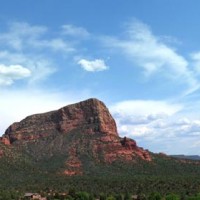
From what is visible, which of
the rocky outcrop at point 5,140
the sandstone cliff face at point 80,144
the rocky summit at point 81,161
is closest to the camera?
the rocky summit at point 81,161

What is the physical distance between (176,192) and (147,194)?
7263 mm

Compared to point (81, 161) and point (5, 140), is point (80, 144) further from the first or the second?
point (5, 140)

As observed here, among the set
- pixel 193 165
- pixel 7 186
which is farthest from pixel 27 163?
pixel 193 165

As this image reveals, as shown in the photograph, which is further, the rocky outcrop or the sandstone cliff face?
the rocky outcrop

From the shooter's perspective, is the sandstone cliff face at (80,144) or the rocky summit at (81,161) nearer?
the rocky summit at (81,161)

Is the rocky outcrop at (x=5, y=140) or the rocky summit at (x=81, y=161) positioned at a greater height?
the rocky outcrop at (x=5, y=140)

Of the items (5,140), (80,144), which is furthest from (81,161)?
(5,140)

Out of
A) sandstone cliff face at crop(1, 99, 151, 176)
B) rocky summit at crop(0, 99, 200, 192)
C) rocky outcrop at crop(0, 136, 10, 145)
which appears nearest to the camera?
rocky summit at crop(0, 99, 200, 192)

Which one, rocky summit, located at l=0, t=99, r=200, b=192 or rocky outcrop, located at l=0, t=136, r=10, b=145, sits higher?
rocky outcrop, located at l=0, t=136, r=10, b=145

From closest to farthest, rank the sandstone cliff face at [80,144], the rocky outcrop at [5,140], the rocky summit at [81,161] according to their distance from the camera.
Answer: the rocky summit at [81,161], the sandstone cliff face at [80,144], the rocky outcrop at [5,140]

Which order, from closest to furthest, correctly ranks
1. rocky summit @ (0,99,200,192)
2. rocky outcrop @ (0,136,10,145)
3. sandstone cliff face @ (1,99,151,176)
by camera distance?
rocky summit @ (0,99,200,192) → sandstone cliff face @ (1,99,151,176) → rocky outcrop @ (0,136,10,145)

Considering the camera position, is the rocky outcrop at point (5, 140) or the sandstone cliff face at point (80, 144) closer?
the sandstone cliff face at point (80, 144)

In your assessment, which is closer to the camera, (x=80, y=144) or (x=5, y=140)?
(x=80, y=144)

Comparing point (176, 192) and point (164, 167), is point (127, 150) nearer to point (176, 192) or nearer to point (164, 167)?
point (164, 167)
